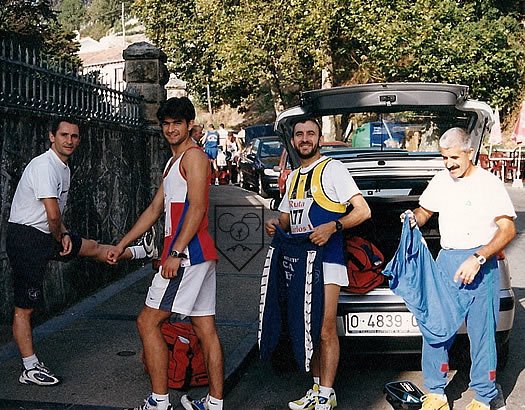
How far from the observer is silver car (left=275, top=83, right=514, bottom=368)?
5.70 metres

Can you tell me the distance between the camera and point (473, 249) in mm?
5086

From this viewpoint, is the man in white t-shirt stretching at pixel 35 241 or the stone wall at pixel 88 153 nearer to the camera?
the man in white t-shirt stretching at pixel 35 241

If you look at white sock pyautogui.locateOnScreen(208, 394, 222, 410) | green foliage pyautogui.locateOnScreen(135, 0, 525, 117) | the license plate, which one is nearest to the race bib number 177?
the license plate

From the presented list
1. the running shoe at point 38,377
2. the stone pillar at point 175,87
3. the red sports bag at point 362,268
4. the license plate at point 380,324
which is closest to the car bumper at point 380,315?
the license plate at point 380,324

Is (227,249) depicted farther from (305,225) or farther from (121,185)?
(305,225)

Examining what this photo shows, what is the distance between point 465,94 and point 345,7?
81.8ft

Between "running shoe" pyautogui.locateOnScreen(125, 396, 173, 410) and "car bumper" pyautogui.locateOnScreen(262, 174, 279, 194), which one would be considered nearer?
"running shoe" pyautogui.locateOnScreen(125, 396, 173, 410)

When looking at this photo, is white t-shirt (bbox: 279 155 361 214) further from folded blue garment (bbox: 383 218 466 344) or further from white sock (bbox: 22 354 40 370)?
white sock (bbox: 22 354 40 370)

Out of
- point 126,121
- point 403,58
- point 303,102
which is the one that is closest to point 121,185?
point 126,121

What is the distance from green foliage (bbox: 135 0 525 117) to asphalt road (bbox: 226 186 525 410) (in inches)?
955

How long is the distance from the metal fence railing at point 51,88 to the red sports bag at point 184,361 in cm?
265

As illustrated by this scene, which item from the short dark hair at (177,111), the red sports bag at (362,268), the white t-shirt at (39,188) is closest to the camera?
the short dark hair at (177,111)

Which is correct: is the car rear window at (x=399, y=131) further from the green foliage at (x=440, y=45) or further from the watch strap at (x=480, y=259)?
the green foliage at (x=440, y=45)

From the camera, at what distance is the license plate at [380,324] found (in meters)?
5.68
